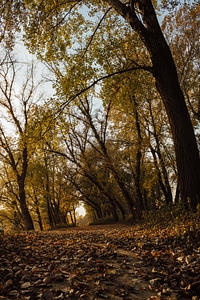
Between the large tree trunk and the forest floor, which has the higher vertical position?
the large tree trunk

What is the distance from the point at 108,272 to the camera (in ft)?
14.0

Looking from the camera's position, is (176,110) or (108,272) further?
(176,110)

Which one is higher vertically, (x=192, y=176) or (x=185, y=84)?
(x=185, y=84)

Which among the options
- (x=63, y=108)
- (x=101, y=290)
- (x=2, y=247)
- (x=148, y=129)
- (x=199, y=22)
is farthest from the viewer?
(x=148, y=129)

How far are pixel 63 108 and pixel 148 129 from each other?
48.1 feet

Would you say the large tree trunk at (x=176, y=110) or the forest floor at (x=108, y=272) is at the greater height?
the large tree trunk at (x=176, y=110)

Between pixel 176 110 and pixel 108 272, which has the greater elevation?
pixel 176 110

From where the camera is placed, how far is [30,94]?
2319 cm

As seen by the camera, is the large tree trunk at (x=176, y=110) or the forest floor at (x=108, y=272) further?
the large tree trunk at (x=176, y=110)

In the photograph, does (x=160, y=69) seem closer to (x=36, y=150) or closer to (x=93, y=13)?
(x=36, y=150)

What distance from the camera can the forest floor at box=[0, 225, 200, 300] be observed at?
340 centimetres

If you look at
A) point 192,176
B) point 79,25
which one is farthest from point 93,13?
point 192,176

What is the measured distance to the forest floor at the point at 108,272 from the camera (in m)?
3.40

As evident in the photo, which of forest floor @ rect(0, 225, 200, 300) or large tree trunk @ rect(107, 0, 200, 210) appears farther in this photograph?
large tree trunk @ rect(107, 0, 200, 210)
